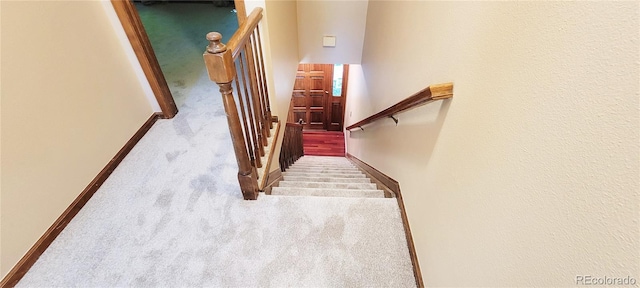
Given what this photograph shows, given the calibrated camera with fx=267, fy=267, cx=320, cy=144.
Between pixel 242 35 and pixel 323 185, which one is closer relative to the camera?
pixel 242 35

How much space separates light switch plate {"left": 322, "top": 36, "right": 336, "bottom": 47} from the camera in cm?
373

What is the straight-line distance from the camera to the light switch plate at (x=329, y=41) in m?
3.73

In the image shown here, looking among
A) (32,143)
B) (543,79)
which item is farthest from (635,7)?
(32,143)

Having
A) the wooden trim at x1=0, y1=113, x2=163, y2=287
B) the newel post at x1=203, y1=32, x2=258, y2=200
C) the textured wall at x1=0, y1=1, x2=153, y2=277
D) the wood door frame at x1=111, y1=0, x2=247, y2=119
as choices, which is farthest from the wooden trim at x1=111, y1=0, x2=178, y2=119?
the newel post at x1=203, y1=32, x2=258, y2=200

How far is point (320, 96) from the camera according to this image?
21.1 feet

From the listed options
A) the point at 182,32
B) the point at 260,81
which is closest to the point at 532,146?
the point at 260,81

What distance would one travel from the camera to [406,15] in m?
1.77

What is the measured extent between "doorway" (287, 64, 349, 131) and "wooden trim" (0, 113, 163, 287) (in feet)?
12.4

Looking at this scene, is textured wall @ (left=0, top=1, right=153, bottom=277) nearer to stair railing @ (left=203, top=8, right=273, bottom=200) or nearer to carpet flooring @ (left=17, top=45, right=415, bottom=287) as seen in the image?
carpet flooring @ (left=17, top=45, right=415, bottom=287)

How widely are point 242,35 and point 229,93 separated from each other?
351mm

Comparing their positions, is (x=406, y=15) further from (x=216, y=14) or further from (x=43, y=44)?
(x=216, y=14)

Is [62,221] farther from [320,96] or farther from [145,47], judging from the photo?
[320,96]

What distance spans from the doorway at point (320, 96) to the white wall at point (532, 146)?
15.4ft

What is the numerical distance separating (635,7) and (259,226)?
1.55 meters
